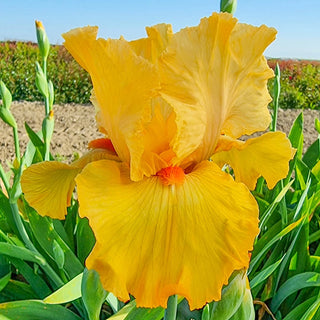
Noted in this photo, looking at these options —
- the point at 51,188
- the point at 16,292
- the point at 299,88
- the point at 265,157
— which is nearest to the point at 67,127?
the point at 16,292

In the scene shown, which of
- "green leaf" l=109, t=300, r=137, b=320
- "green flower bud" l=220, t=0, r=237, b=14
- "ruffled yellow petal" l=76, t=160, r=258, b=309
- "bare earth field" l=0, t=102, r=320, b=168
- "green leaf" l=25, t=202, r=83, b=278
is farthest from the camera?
"bare earth field" l=0, t=102, r=320, b=168

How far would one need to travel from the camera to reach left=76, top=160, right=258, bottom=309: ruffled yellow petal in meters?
0.70

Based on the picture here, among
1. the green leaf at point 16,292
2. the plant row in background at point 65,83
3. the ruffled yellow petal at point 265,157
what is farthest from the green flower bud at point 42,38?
the plant row in background at point 65,83

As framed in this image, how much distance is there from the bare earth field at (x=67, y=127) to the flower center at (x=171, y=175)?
3.32m

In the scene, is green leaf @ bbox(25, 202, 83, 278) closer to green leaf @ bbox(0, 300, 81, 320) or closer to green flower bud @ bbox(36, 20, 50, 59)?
green leaf @ bbox(0, 300, 81, 320)

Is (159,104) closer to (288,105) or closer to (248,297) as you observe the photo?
(248,297)

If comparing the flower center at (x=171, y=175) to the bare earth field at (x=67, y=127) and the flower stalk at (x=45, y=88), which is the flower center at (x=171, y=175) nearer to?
the flower stalk at (x=45, y=88)

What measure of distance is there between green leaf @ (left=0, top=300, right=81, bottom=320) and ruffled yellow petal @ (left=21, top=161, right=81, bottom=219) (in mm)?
378

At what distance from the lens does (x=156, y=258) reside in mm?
705

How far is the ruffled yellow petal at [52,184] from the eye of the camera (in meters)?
0.93

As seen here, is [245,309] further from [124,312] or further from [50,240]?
[50,240]

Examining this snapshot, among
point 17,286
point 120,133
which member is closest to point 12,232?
point 17,286

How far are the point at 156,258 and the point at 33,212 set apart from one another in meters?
0.85

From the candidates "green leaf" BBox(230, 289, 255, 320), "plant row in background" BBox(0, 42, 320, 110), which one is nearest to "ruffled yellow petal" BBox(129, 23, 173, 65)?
"green leaf" BBox(230, 289, 255, 320)
